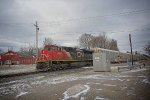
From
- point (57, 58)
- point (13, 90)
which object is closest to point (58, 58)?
point (57, 58)

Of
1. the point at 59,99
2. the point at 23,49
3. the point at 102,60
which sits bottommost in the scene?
the point at 59,99

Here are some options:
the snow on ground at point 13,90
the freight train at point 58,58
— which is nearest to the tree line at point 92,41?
the freight train at point 58,58

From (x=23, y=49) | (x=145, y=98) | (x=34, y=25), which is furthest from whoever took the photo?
(x=23, y=49)

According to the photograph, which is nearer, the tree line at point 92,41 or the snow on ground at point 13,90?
the snow on ground at point 13,90

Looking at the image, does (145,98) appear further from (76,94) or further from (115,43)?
(115,43)

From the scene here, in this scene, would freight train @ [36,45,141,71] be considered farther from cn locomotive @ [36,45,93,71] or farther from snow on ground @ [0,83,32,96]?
snow on ground @ [0,83,32,96]

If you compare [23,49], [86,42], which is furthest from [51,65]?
[23,49]

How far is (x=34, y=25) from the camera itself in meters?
33.7

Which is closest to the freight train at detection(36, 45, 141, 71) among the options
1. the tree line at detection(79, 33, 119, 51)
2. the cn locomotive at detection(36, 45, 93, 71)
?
the cn locomotive at detection(36, 45, 93, 71)

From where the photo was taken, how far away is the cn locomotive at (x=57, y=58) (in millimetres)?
22172

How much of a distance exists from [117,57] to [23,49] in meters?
84.1

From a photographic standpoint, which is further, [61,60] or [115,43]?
[115,43]

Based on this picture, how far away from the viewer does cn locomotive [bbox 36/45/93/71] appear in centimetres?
2217

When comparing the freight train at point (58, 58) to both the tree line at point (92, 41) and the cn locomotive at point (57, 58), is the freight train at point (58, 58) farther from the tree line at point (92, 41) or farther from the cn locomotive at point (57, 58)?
the tree line at point (92, 41)
